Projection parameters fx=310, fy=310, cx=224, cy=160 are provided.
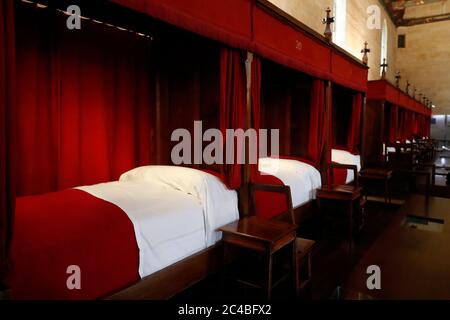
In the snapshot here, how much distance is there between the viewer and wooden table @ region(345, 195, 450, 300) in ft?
5.72

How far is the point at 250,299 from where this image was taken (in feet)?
7.90

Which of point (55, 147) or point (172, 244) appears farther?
point (55, 147)

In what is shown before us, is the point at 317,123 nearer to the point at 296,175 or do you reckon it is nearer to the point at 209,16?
the point at 296,175

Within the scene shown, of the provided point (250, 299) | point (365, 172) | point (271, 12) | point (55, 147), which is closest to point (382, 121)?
point (365, 172)

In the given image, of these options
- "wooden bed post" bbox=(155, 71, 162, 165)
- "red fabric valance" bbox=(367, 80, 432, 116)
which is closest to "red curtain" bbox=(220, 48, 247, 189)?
"wooden bed post" bbox=(155, 71, 162, 165)

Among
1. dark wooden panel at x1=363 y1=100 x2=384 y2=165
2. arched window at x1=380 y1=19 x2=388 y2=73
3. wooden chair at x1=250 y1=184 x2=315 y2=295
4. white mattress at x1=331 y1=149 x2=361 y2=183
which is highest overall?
arched window at x1=380 y1=19 x2=388 y2=73

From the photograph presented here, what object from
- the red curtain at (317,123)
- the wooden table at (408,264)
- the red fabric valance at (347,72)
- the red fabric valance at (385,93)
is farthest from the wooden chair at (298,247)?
the red fabric valance at (385,93)

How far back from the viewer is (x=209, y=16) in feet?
8.09

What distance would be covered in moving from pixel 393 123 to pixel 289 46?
6.84 m

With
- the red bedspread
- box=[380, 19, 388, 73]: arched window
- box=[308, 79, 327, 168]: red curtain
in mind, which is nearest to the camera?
the red bedspread

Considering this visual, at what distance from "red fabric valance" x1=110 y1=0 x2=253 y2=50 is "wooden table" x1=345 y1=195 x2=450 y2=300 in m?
2.03

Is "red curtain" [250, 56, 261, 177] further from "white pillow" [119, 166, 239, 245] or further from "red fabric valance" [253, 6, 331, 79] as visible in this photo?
"white pillow" [119, 166, 239, 245]

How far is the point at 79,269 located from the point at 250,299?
1.32 meters

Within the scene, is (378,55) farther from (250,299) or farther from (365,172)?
(250,299)
